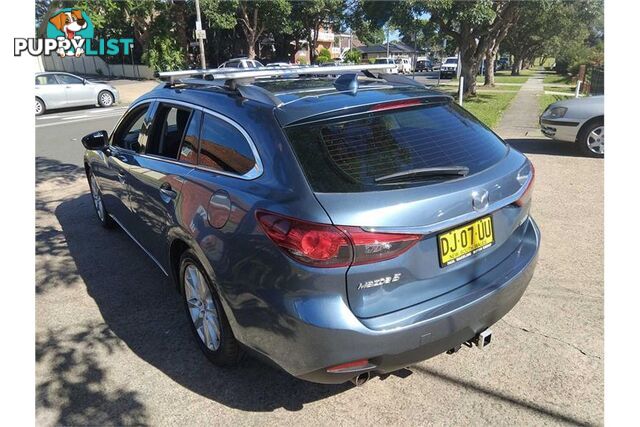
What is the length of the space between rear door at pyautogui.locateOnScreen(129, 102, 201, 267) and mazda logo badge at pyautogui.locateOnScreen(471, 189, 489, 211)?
1731 mm

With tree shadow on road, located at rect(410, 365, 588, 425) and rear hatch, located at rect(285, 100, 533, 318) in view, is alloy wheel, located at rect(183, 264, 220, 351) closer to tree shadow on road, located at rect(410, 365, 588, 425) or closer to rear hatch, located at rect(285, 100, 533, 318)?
rear hatch, located at rect(285, 100, 533, 318)

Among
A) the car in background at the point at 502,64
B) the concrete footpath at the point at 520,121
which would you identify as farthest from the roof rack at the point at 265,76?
the car in background at the point at 502,64

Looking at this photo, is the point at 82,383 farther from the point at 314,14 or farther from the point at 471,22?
the point at 314,14

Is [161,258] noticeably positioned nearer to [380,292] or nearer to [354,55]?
[380,292]

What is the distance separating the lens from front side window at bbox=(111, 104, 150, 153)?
13.0ft

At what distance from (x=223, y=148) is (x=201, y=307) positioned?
40.9 inches

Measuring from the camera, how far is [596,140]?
8078 millimetres

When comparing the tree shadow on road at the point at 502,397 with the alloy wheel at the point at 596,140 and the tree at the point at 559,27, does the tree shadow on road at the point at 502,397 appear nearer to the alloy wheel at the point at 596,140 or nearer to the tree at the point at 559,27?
the alloy wheel at the point at 596,140

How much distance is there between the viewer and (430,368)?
9.62 ft

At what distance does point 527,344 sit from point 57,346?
10.7 ft

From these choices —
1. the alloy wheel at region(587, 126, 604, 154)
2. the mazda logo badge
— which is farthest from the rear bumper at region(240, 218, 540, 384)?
the alloy wheel at region(587, 126, 604, 154)

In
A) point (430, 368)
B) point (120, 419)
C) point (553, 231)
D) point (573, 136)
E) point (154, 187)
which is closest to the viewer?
point (120, 419)

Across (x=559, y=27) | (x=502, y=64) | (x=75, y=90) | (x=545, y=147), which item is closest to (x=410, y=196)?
(x=545, y=147)

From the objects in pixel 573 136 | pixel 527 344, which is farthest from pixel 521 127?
pixel 527 344
